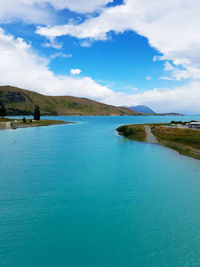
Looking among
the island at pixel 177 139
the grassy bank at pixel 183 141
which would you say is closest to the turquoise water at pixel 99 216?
the grassy bank at pixel 183 141

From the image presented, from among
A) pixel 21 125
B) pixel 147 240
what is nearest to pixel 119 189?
pixel 147 240

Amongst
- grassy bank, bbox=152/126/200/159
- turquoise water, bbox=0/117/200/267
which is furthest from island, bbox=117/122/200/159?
turquoise water, bbox=0/117/200/267

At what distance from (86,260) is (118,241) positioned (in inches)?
177

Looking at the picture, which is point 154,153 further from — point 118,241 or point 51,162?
point 118,241

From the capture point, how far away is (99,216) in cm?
2775

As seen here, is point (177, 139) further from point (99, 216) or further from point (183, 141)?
point (99, 216)

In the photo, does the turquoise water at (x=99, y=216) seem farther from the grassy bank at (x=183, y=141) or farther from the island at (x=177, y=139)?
the island at (x=177, y=139)

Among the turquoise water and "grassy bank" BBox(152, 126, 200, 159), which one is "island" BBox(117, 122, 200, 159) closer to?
"grassy bank" BBox(152, 126, 200, 159)

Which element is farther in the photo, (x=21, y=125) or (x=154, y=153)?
(x=21, y=125)

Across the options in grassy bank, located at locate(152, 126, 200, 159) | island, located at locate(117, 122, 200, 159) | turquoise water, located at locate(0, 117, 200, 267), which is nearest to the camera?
turquoise water, located at locate(0, 117, 200, 267)

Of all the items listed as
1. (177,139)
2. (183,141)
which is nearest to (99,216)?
(183,141)

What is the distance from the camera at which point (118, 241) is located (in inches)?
877

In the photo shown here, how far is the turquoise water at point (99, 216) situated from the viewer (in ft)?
65.9

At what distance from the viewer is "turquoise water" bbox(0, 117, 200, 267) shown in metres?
20.1
